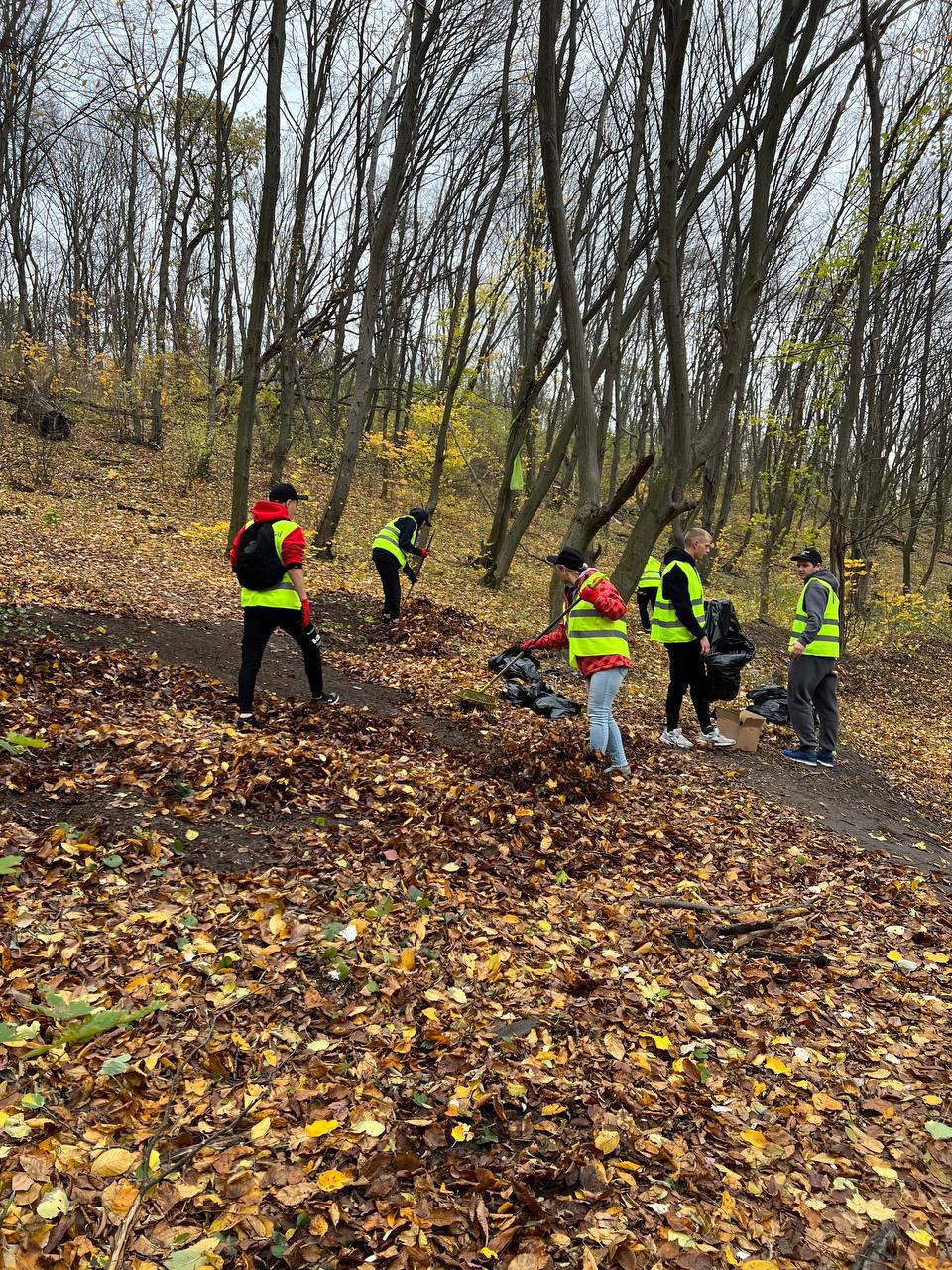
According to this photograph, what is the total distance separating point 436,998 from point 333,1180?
0.94m

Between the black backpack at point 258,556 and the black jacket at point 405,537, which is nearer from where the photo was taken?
the black backpack at point 258,556

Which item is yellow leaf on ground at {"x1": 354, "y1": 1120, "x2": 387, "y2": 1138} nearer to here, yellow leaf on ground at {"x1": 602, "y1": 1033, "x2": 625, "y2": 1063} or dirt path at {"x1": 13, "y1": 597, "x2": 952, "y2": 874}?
yellow leaf on ground at {"x1": 602, "y1": 1033, "x2": 625, "y2": 1063}

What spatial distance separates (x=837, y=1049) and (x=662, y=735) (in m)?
4.36

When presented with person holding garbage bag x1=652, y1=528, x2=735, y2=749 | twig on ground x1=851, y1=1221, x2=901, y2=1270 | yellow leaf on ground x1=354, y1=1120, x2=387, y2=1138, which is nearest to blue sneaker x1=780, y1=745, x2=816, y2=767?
person holding garbage bag x1=652, y1=528, x2=735, y2=749

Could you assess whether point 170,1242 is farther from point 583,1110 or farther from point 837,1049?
point 837,1049

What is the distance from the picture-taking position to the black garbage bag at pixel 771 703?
8.36m

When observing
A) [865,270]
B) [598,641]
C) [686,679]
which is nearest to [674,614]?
[686,679]

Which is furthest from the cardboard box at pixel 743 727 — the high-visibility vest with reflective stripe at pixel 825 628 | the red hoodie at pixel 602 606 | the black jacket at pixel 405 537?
the black jacket at pixel 405 537

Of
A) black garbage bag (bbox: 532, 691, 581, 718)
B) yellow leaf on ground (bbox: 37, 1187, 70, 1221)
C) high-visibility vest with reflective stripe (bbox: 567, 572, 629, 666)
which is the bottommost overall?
yellow leaf on ground (bbox: 37, 1187, 70, 1221)

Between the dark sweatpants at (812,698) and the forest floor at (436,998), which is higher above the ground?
the dark sweatpants at (812,698)

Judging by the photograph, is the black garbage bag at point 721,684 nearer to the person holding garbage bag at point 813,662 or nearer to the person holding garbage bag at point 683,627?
the person holding garbage bag at point 683,627

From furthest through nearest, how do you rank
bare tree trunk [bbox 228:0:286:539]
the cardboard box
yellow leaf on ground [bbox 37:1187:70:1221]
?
bare tree trunk [bbox 228:0:286:539], the cardboard box, yellow leaf on ground [bbox 37:1187:70:1221]

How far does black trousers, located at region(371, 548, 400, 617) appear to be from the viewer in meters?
9.68

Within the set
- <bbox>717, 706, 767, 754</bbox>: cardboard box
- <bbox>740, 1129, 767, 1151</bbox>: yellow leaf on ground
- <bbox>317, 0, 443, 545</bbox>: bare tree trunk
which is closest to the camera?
<bbox>740, 1129, 767, 1151</bbox>: yellow leaf on ground
